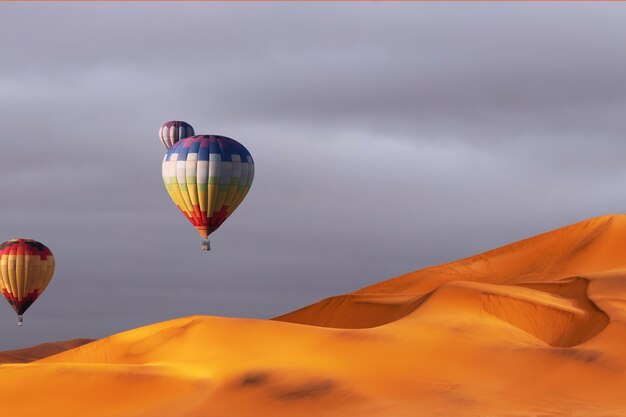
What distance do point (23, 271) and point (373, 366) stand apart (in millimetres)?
38100

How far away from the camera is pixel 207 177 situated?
4825cm

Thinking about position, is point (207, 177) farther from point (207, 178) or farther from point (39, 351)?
point (39, 351)

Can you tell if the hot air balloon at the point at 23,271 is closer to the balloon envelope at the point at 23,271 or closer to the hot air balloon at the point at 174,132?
the balloon envelope at the point at 23,271

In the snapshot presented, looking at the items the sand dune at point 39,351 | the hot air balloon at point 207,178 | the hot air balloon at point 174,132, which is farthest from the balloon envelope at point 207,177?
the sand dune at point 39,351

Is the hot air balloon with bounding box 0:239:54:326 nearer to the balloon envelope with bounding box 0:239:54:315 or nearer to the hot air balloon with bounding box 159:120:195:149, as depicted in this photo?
the balloon envelope with bounding box 0:239:54:315

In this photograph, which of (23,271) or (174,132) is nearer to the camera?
(23,271)

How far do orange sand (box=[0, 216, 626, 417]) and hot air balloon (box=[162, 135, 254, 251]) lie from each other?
941 cm

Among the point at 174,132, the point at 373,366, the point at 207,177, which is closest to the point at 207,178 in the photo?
the point at 207,177

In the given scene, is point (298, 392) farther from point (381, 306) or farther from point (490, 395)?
point (381, 306)

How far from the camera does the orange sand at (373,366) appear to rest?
3177cm

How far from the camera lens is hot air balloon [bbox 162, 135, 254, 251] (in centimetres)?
4831

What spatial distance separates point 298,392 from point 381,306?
1900 cm

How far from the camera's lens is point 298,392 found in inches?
1277

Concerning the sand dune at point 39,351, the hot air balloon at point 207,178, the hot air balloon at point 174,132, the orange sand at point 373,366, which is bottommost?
the sand dune at point 39,351
